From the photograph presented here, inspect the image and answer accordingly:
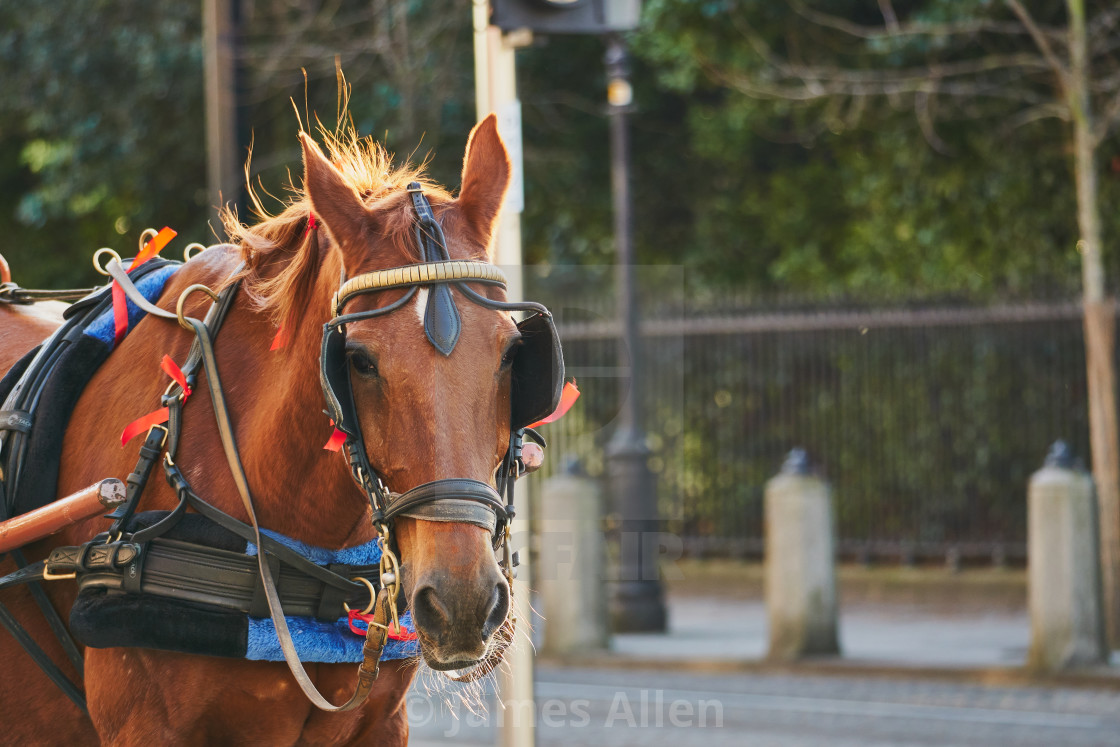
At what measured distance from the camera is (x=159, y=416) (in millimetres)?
2779

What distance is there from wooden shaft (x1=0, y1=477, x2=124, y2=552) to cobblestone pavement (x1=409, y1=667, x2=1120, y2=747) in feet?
13.2

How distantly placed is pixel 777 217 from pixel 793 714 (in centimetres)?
917

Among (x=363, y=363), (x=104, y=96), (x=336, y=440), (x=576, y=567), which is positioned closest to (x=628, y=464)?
(x=576, y=567)

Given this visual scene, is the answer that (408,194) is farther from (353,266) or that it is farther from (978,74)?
(978,74)

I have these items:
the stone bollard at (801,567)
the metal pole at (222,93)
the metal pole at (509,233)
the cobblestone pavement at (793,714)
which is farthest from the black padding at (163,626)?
the metal pole at (222,93)

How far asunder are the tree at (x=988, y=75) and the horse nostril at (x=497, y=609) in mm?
8338

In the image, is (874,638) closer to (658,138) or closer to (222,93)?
(222,93)

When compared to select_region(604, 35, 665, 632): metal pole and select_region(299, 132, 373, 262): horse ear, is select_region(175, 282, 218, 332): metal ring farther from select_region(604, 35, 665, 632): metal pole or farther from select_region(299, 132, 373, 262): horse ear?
select_region(604, 35, 665, 632): metal pole

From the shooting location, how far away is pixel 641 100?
1631cm

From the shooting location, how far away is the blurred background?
1159 centimetres

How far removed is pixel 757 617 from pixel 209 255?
9.70 m

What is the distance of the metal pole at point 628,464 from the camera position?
444 inches

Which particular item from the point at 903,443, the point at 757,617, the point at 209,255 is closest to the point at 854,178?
the point at 903,443

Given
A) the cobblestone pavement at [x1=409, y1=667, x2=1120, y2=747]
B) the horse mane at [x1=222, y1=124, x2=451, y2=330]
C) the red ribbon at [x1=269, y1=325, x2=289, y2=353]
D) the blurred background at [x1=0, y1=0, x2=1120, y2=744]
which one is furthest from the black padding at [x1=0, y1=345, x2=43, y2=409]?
the blurred background at [x1=0, y1=0, x2=1120, y2=744]
